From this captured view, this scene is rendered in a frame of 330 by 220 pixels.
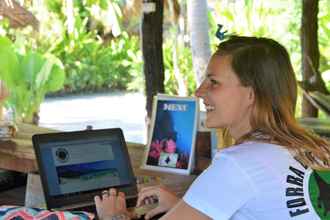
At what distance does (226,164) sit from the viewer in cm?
126

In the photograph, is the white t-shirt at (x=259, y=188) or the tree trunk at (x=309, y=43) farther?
the tree trunk at (x=309, y=43)

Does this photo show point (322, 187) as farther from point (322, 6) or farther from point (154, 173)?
point (322, 6)

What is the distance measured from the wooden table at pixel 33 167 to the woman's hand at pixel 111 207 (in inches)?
15.4

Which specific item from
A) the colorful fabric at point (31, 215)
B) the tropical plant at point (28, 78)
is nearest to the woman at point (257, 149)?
the colorful fabric at point (31, 215)

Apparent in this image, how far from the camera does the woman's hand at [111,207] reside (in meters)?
1.62

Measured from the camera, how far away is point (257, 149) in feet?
4.30

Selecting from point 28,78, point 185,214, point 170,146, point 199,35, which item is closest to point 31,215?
point 185,214

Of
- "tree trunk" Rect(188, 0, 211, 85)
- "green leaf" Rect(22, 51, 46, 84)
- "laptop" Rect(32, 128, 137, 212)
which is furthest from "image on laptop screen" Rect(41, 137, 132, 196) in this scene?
"green leaf" Rect(22, 51, 46, 84)

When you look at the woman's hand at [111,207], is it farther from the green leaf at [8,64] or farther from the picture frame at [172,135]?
the green leaf at [8,64]

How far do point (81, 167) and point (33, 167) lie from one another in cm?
52

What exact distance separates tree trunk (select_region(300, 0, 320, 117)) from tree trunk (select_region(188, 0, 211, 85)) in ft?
4.23

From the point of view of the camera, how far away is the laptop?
5.94ft

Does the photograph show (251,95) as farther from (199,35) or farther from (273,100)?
(199,35)

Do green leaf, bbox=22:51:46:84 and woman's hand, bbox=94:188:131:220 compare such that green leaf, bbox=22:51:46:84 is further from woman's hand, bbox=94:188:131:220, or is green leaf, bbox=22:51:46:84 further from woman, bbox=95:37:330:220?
woman, bbox=95:37:330:220
